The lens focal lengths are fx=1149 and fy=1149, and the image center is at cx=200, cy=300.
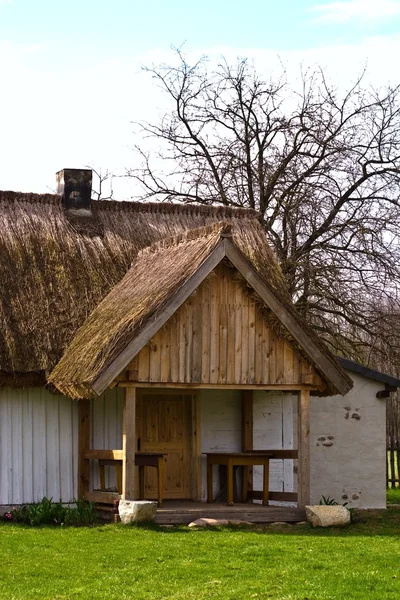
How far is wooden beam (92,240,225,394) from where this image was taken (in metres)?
16.4

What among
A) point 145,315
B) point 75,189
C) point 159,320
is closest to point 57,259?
point 75,189

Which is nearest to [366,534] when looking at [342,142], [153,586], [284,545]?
[284,545]

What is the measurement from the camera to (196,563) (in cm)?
1309

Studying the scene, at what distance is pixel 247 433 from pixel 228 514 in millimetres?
2967

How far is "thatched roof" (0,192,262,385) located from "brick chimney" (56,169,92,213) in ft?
0.61

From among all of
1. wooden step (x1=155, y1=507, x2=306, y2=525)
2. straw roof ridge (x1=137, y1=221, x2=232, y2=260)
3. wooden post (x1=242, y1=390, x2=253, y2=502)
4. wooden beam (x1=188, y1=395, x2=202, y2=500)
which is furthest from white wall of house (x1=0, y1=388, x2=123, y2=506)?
straw roof ridge (x1=137, y1=221, x2=232, y2=260)

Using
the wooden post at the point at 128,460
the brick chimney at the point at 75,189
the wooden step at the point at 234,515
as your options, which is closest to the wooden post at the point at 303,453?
the wooden step at the point at 234,515

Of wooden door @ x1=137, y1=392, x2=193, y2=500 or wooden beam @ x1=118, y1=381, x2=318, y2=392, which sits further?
wooden door @ x1=137, y1=392, x2=193, y2=500

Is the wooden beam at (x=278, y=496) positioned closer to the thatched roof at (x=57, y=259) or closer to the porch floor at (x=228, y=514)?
the porch floor at (x=228, y=514)

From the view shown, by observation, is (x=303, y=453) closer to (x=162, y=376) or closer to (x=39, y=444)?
(x=162, y=376)

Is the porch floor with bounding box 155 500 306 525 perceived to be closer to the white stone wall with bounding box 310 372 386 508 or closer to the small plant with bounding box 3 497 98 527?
the small plant with bounding box 3 497 98 527

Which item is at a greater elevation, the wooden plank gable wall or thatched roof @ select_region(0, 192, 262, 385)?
thatched roof @ select_region(0, 192, 262, 385)

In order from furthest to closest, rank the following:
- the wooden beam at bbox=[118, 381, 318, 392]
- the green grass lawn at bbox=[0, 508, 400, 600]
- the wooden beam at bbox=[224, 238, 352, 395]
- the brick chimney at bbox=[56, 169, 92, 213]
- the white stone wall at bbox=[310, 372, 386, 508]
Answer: the brick chimney at bbox=[56, 169, 92, 213] → the white stone wall at bbox=[310, 372, 386, 508] → the wooden beam at bbox=[224, 238, 352, 395] → the wooden beam at bbox=[118, 381, 318, 392] → the green grass lawn at bbox=[0, 508, 400, 600]

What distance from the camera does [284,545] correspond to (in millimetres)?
14562
